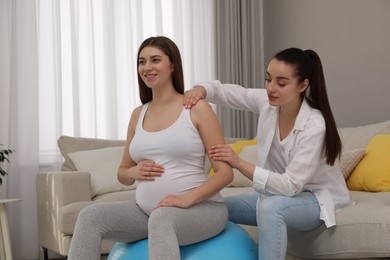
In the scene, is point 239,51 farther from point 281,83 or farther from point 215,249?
point 215,249

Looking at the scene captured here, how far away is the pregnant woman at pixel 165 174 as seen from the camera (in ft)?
6.86

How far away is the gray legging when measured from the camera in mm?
1951

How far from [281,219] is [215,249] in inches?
9.2

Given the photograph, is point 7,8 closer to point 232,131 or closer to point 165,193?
point 232,131

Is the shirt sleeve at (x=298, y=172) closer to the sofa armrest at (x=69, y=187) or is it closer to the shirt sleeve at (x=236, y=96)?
the shirt sleeve at (x=236, y=96)

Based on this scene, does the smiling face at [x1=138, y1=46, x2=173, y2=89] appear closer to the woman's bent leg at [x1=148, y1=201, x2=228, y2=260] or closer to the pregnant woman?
the pregnant woman

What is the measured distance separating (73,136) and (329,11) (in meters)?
2.08

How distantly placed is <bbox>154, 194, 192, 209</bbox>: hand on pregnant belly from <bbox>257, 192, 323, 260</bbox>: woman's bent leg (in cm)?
24

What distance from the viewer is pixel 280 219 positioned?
2.14m

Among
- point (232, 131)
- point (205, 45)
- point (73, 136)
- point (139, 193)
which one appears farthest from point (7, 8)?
point (139, 193)

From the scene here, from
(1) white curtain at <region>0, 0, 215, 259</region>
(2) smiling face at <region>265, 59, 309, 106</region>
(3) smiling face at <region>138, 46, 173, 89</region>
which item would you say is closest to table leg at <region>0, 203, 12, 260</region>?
(1) white curtain at <region>0, 0, 215, 259</region>

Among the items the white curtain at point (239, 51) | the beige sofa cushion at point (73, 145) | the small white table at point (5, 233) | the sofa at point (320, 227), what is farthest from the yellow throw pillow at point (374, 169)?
the white curtain at point (239, 51)

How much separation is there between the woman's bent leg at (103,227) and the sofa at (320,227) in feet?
1.99

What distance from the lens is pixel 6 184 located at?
182 inches
